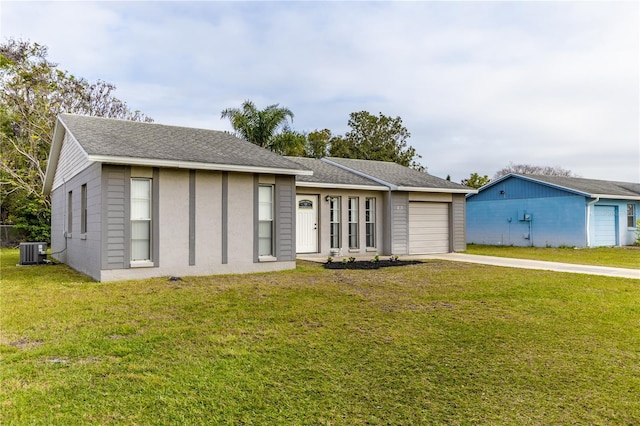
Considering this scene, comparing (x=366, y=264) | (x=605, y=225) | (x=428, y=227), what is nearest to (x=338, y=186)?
(x=366, y=264)

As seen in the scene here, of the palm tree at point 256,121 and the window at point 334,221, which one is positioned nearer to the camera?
the window at point 334,221

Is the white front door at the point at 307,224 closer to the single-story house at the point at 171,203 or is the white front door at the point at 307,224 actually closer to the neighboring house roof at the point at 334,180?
the neighboring house roof at the point at 334,180

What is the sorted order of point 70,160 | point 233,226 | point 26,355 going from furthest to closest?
point 70,160
point 233,226
point 26,355

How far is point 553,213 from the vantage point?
20.0 meters

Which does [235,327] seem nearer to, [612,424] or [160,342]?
[160,342]

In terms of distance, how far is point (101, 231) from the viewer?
8.49 m

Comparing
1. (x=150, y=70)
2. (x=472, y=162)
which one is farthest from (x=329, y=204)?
(x=472, y=162)

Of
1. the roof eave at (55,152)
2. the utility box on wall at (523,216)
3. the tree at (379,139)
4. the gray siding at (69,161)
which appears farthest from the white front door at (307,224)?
the tree at (379,139)

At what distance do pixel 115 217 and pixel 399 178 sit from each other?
10.5 m

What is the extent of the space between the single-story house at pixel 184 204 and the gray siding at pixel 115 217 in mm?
19

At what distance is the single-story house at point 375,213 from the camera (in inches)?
548

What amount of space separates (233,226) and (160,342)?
5.50m

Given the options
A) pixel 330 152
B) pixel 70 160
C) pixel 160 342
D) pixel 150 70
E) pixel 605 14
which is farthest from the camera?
pixel 330 152

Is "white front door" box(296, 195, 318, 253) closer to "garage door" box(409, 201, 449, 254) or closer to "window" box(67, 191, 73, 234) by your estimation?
"garage door" box(409, 201, 449, 254)
